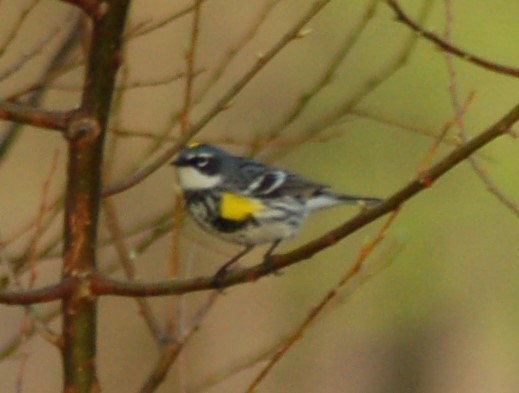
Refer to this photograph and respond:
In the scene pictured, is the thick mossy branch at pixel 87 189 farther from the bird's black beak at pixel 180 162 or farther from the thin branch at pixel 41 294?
the bird's black beak at pixel 180 162

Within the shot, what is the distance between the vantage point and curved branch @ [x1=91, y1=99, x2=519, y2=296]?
2.20 m

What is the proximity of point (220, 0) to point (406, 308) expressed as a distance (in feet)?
13.4

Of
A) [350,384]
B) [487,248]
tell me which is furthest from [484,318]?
[350,384]

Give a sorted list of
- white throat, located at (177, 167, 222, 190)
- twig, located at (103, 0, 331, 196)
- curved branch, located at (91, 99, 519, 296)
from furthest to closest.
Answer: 1. white throat, located at (177, 167, 222, 190)
2. twig, located at (103, 0, 331, 196)
3. curved branch, located at (91, 99, 519, 296)

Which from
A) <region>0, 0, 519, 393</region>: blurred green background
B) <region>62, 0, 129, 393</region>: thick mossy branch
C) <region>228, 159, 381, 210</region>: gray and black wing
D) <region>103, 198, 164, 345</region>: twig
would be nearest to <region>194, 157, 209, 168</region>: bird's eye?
<region>228, 159, 381, 210</region>: gray and black wing

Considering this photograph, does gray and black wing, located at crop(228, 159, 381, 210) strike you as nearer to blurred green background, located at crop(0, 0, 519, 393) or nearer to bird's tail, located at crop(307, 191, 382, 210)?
bird's tail, located at crop(307, 191, 382, 210)

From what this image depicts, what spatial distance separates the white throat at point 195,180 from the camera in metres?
3.75

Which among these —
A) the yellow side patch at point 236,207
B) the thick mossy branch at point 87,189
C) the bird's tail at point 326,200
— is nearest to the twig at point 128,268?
the thick mossy branch at point 87,189

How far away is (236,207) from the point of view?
3688 mm

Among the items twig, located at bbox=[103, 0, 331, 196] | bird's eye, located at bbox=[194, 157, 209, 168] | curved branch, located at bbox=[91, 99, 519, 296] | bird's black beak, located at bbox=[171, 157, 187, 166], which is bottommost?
curved branch, located at bbox=[91, 99, 519, 296]

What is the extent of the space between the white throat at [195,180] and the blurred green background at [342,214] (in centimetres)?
255

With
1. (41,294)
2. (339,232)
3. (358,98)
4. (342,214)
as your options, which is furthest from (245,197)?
(342,214)

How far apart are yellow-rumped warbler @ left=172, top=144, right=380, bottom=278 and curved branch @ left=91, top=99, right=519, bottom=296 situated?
104 cm

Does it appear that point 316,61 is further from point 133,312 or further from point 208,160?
point 208,160
